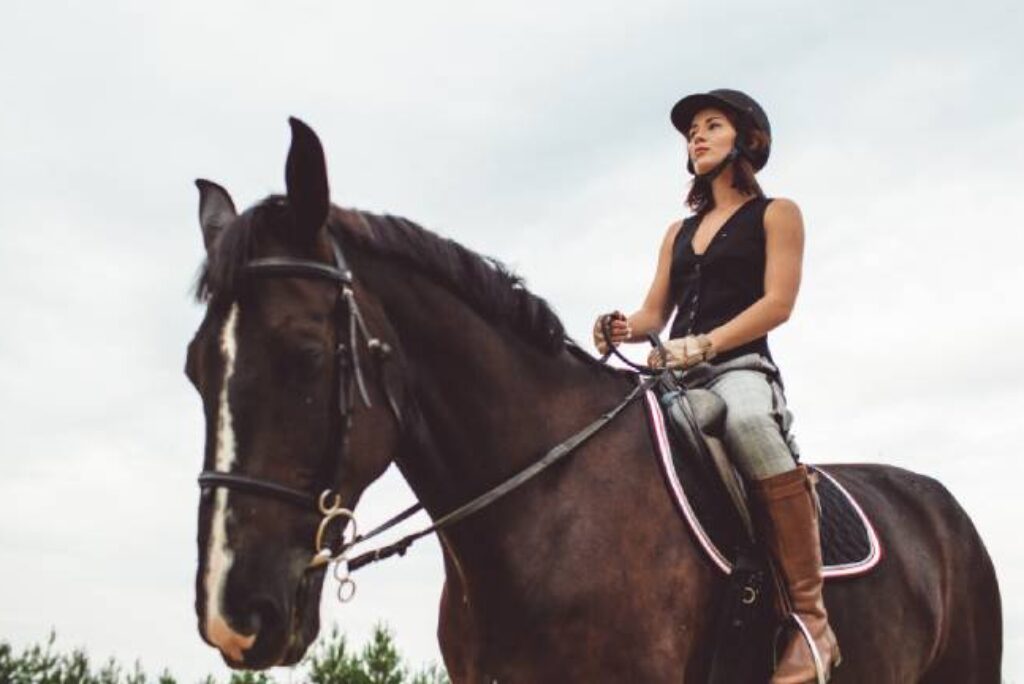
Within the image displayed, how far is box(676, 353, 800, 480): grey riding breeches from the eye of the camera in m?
5.21

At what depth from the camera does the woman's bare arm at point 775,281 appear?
18.5 feet

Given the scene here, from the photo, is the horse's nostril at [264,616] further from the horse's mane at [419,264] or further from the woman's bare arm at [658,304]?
the woman's bare arm at [658,304]

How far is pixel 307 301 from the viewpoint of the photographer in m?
4.15

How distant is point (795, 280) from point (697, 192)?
3.10 ft

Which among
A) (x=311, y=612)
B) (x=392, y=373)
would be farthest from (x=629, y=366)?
(x=311, y=612)

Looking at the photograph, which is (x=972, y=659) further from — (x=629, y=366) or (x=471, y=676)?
(x=471, y=676)

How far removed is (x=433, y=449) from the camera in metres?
4.65

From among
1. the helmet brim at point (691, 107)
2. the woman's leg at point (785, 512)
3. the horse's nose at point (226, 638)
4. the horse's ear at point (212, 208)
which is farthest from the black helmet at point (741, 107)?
the horse's nose at point (226, 638)

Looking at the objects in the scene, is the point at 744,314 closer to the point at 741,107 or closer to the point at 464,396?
the point at 741,107

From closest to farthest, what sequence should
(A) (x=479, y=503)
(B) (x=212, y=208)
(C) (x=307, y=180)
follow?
(C) (x=307, y=180), (A) (x=479, y=503), (B) (x=212, y=208)

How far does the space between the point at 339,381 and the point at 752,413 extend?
2.03 meters

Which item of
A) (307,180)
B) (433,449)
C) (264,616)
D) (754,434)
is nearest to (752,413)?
(754,434)

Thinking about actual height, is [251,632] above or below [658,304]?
below

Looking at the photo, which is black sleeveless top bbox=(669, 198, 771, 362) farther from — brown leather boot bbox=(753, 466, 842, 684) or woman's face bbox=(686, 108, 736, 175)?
brown leather boot bbox=(753, 466, 842, 684)
